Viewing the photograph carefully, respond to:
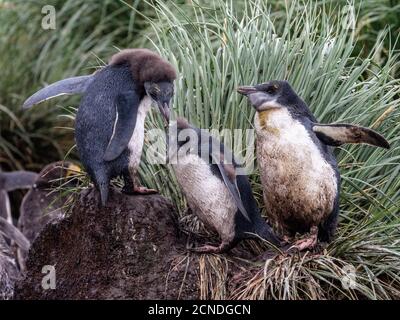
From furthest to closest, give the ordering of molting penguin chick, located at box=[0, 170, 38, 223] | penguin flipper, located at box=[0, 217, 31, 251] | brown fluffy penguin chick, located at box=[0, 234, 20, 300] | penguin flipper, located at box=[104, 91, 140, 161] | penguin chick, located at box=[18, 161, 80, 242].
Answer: molting penguin chick, located at box=[0, 170, 38, 223], penguin chick, located at box=[18, 161, 80, 242], penguin flipper, located at box=[0, 217, 31, 251], brown fluffy penguin chick, located at box=[0, 234, 20, 300], penguin flipper, located at box=[104, 91, 140, 161]

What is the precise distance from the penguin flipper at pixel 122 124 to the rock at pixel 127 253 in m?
0.42

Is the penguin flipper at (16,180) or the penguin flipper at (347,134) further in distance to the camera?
the penguin flipper at (16,180)

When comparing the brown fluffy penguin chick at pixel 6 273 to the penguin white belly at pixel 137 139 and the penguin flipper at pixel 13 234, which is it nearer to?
the penguin flipper at pixel 13 234

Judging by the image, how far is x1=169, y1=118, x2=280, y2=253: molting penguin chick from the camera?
17.3ft

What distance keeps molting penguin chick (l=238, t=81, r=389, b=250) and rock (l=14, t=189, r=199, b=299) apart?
0.58 m

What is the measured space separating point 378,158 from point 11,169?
4.88 meters

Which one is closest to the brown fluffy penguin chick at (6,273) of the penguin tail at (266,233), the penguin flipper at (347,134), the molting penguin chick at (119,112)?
the molting penguin chick at (119,112)

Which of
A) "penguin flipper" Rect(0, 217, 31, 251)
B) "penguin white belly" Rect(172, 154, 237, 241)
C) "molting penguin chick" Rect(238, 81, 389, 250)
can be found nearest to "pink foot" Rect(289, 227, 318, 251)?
"molting penguin chick" Rect(238, 81, 389, 250)

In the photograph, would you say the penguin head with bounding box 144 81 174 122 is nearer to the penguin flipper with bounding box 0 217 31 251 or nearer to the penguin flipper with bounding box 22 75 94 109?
the penguin flipper with bounding box 22 75 94 109

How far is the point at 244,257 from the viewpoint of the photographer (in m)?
5.60

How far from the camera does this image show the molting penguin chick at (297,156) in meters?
5.29

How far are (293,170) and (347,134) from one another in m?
0.35

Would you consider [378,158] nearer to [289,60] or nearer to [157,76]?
[289,60]

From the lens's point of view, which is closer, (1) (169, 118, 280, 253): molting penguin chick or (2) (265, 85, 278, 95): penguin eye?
(1) (169, 118, 280, 253): molting penguin chick
